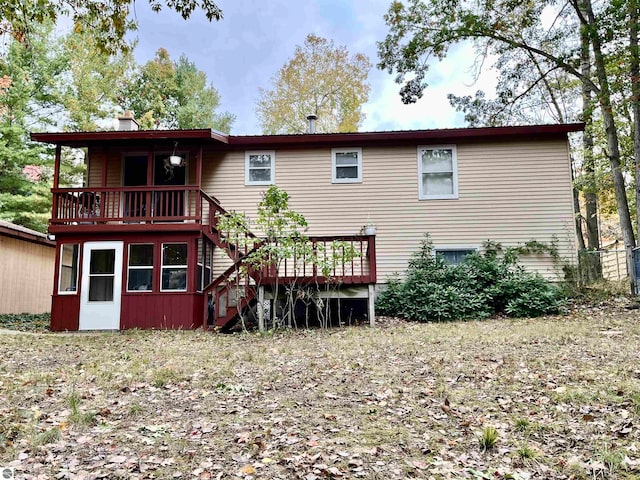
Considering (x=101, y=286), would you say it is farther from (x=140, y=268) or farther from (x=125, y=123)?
(x=125, y=123)

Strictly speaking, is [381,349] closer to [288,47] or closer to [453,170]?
[453,170]

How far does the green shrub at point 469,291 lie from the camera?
11.1 meters

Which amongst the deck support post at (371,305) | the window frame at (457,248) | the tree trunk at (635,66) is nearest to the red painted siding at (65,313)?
the deck support post at (371,305)

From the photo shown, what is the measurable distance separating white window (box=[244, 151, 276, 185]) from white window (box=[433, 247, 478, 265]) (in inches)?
191

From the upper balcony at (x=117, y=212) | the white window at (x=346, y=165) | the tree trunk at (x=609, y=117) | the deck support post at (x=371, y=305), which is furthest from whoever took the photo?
the white window at (x=346, y=165)

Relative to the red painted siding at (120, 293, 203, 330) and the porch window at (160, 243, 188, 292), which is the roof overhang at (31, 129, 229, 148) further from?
the red painted siding at (120, 293, 203, 330)

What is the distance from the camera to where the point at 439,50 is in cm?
1680

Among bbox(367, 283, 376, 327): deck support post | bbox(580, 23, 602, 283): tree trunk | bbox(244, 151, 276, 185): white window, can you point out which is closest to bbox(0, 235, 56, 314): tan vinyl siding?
bbox(244, 151, 276, 185): white window

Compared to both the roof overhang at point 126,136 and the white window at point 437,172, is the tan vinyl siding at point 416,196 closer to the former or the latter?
the white window at point 437,172

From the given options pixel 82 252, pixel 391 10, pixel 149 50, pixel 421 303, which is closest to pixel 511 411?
pixel 421 303

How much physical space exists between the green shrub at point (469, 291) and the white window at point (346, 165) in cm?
285

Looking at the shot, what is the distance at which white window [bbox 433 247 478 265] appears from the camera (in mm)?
12734

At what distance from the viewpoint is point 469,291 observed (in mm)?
11445

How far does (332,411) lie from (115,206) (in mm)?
10238
